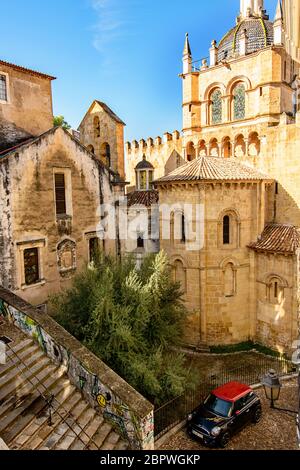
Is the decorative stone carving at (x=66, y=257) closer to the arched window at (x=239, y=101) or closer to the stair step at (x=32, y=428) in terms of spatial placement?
the stair step at (x=32, y=428)

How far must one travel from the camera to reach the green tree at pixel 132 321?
11898 millimetres

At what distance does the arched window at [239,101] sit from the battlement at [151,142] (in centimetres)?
554

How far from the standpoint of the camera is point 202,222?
18.1 m

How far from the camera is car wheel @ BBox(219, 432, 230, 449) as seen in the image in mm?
10758

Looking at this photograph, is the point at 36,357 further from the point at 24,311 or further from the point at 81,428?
the point at 81,428

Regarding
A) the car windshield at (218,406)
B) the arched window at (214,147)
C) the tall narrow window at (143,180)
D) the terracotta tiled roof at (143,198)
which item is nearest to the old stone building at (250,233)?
the terracotta tiled roof at (143,198)

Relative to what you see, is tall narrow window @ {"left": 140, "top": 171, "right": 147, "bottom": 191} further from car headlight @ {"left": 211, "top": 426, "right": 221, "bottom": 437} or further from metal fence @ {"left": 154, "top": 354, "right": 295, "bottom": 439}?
car headlight @ {"left": 211, "top": 426, "right": 221, "bottom": 437}

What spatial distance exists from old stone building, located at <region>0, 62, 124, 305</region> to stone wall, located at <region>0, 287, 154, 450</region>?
12.0 ft

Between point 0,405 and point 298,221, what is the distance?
59.2 feet

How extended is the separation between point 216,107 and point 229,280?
1542 cm

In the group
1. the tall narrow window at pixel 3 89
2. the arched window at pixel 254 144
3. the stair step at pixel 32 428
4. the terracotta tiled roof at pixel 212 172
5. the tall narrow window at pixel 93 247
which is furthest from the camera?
the arched window at pixel 254 144

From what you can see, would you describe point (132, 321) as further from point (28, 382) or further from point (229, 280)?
point (229, 280)

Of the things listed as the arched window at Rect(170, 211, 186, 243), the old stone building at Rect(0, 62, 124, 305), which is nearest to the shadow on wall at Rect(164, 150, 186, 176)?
the old stone building at Rect(0, 62, 124, 305)
